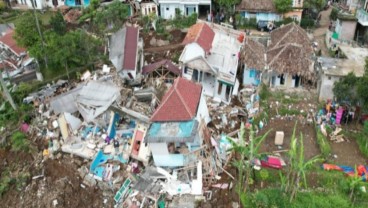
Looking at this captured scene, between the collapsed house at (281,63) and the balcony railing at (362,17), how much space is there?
648cm

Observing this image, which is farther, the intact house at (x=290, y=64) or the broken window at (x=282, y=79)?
the broken window at (x=282, y=79)

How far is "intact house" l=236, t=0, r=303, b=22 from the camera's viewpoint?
36.3 metres

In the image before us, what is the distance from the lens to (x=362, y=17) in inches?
1288

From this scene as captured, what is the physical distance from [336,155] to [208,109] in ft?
28.7

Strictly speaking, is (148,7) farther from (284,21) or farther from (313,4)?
(313,4)

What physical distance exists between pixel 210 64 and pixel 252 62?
10.1 feet

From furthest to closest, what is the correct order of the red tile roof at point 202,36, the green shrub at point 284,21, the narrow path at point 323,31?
the green shrub at point 284,21, the narrow path at point 323,31, the red tile roof at point 202,36

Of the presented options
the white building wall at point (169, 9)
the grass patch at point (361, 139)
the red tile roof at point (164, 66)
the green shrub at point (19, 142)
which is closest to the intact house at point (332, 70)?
the grass patch at point (361, 139)

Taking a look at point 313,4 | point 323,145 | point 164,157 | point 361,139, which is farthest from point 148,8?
point 361,139

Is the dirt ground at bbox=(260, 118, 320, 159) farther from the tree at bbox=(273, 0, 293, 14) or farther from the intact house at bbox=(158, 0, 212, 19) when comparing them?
the intact house at bbox=(158, 0, 212, 19)

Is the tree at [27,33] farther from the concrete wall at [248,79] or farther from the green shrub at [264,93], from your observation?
the green shrub at [264,93]

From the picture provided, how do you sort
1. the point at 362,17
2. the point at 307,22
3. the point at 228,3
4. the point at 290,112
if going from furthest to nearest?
the point at 228,3 → the point at 307,22 → the point at 362,17 → the point at 290,112

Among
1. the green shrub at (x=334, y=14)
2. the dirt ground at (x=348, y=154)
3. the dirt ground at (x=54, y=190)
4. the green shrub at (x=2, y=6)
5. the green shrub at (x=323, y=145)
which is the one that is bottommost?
the dirt ground at (x=54, y=190)

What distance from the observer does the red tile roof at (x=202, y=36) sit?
28.6 m
